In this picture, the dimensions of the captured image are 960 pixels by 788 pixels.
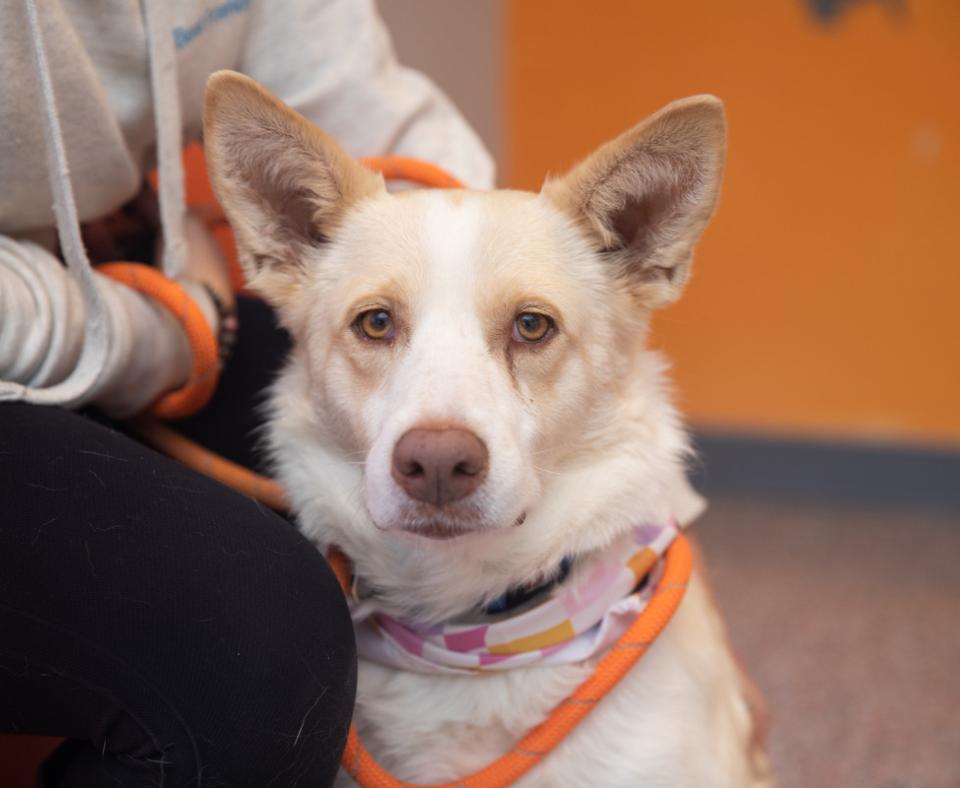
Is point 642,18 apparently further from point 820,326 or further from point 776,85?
point 820,326

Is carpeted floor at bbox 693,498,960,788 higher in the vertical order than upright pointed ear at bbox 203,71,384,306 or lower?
lower

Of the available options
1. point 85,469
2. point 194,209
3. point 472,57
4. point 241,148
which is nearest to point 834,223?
point 472,57

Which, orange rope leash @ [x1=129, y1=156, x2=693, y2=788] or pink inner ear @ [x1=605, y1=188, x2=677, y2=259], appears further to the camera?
pink inner ear @ [x1=605, y1=188, x2=677, y2=259]

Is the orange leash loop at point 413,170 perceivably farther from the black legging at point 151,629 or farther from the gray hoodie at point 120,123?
the black legging at point 151,629

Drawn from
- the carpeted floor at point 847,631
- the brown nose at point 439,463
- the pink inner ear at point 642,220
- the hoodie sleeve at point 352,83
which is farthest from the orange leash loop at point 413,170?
the carpeted floor at point 847,631

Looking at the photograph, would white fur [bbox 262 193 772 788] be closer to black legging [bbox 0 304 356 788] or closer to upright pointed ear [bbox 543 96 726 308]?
upright pointed ear [bbox 543 96 726 308]

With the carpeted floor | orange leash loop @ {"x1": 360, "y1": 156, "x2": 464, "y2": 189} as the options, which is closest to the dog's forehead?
orange leash loop @ {"x1": 360, "y1": 156, "x2": 464, "y2": 189}

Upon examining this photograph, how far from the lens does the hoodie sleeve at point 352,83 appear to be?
58.4 inches

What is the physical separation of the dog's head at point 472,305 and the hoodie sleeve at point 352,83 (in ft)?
0.90

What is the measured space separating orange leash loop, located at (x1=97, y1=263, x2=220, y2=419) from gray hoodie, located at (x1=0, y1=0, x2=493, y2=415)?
2 centimetres

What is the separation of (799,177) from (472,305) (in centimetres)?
269

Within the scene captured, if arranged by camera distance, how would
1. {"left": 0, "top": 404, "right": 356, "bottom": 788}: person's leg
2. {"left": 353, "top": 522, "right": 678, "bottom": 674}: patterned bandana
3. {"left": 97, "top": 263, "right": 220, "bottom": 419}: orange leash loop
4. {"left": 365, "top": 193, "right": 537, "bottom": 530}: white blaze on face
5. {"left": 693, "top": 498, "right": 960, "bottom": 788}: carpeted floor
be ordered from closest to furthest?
{"left": 0, "top": 404, "right": 356, "bottom": 788}: person's leg → {"left": 365, "top": 193, "right": 537, "bottom": 530}: white blaze on face → {"left": 353, "top": 522, "right": 678, "bottom": 674}: patterned bandana → {"left": 97, "top": 263, "right": 220, "bottom": 419}: orange leash loop → {"left": 693, "top": 498, "right": 960, "bottom": 788}: carpeted floor

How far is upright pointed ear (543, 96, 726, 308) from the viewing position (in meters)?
1.14

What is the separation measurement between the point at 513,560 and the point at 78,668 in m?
0.48
